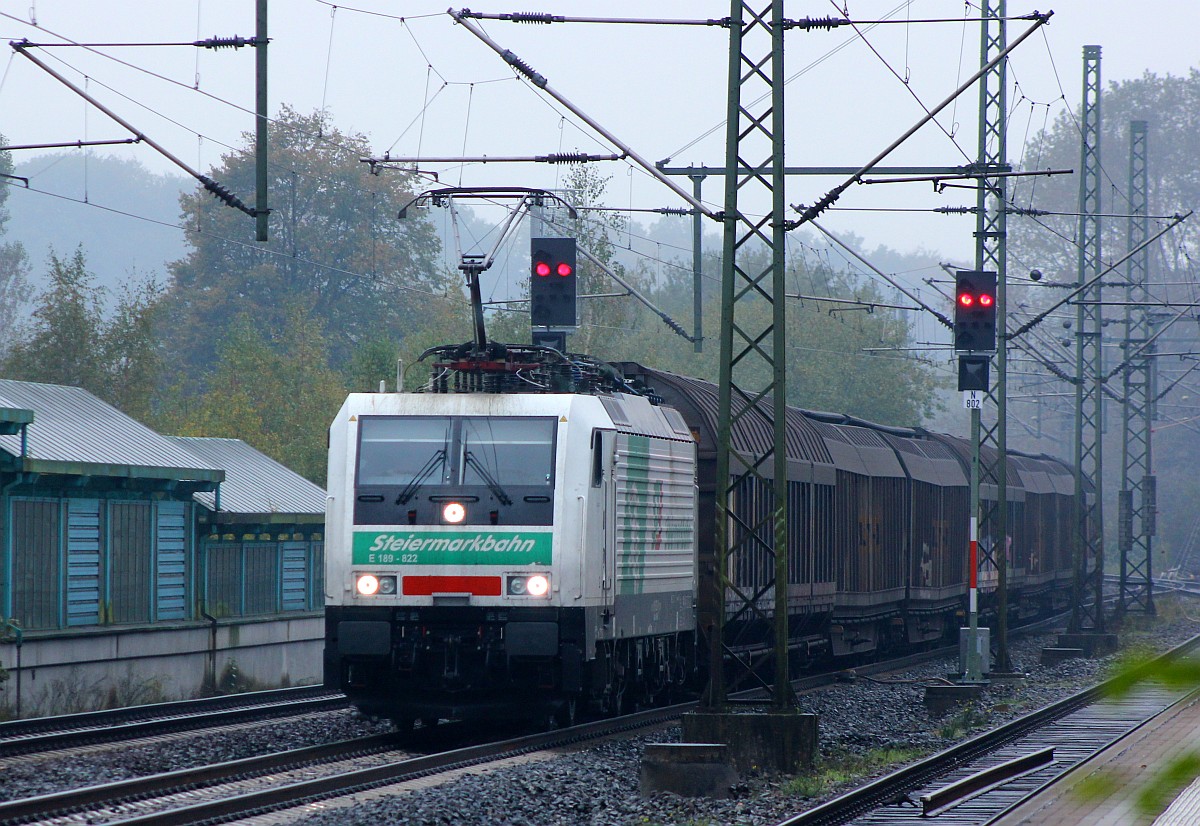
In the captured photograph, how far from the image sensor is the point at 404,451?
568 inches

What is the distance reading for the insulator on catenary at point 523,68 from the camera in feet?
51.5

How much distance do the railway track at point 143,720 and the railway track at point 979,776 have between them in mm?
6760

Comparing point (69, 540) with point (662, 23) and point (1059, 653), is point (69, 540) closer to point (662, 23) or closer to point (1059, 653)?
point (662, 23)

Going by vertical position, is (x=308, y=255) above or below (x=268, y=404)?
above

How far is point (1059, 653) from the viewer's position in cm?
2961

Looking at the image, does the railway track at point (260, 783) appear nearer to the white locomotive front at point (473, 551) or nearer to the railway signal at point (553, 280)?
the white locomotive front at point (473, 551)

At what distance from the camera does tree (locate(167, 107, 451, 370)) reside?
216ft

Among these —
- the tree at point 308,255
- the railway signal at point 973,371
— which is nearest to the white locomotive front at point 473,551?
the railway signal at point 973,371

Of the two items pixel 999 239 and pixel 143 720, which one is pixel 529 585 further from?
pixel 999 239

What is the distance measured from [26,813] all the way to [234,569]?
46.4ft

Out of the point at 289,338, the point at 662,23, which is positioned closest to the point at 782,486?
the point at 662,23

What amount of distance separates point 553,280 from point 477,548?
289 inches

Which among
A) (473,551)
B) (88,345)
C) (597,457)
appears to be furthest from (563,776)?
(88,345)

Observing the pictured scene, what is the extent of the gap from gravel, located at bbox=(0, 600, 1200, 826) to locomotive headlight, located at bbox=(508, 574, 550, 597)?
4.63ft
